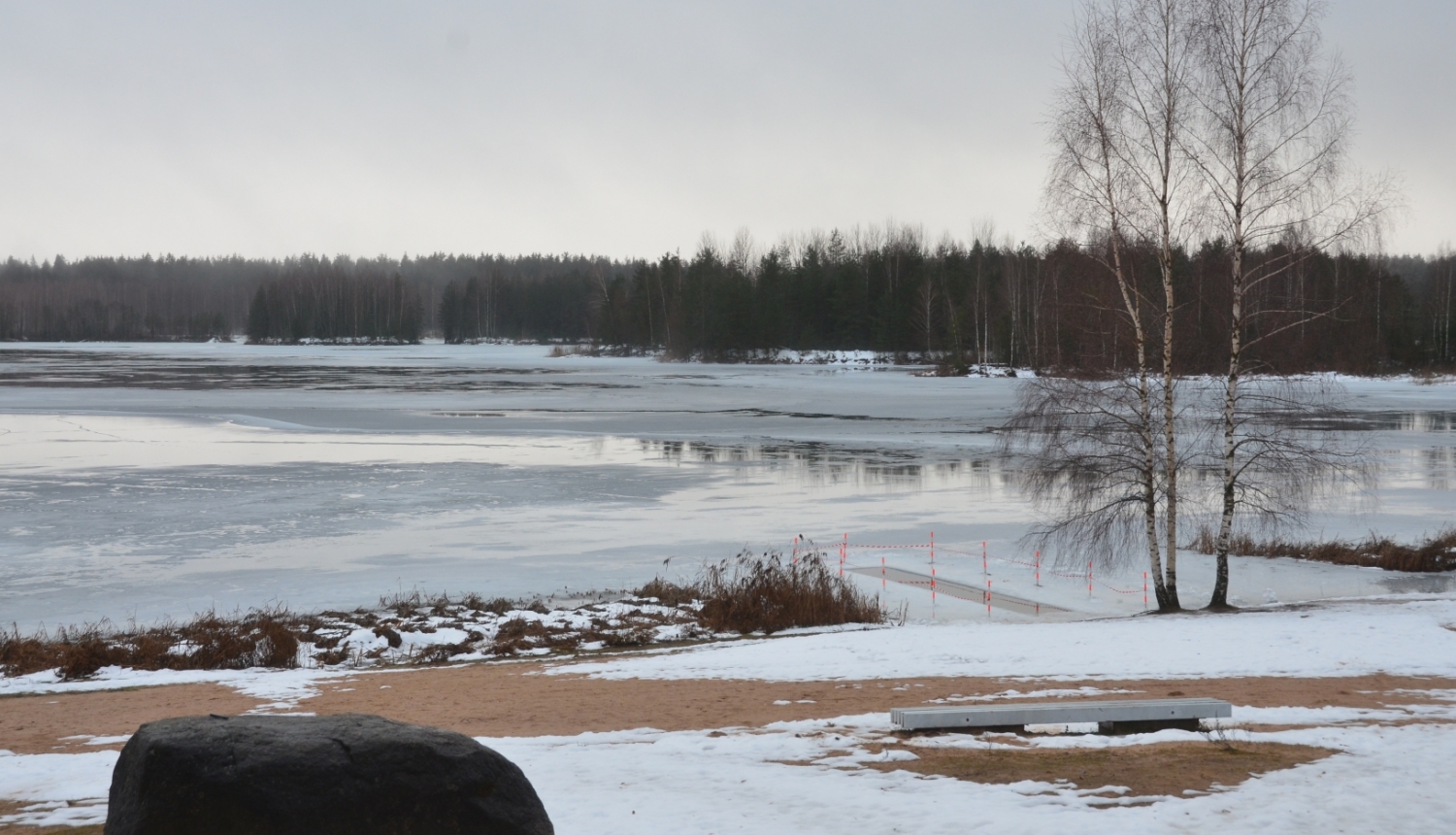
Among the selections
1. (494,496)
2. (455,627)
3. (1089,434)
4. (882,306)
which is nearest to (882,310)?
(882,306)

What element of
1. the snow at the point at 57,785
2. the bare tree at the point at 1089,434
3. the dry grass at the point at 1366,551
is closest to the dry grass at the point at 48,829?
the snow at the point at 57,785

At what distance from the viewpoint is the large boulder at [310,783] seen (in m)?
4.47

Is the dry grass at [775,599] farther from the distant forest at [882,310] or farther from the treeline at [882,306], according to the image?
the treeline at [882,306]

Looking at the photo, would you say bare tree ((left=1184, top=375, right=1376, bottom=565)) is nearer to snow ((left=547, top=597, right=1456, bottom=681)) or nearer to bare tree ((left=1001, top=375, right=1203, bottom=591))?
bare tree ((left=1001, top=375, right=1203, bottom=591))

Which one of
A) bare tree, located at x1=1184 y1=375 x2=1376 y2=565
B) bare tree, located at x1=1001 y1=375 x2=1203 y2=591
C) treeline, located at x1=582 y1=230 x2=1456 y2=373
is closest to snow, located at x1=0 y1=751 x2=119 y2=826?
bare tree, located at x1=1001 y1=375 x2=1203 y2=591

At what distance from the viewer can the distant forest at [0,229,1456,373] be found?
17.1 m

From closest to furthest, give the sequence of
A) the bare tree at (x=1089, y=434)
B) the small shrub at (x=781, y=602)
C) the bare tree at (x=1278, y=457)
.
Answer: the small shrub at (x=781, y=602)
the bare tree at (x=1278, y=457)
the bare tree at (x=1089, y=434)

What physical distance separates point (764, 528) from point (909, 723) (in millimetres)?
12282

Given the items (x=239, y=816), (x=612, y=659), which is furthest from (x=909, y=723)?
(x=612, y=659)

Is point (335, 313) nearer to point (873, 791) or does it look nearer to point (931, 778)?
point (931, 778)

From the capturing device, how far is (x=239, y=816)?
449 cm

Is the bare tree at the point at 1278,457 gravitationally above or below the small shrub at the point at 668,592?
above

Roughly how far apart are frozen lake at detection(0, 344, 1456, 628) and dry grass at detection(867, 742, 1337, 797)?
26.9ft

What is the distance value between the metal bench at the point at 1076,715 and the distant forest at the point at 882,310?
963 cm
